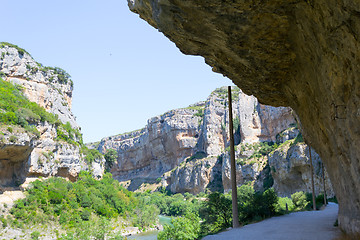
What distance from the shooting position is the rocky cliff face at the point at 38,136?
3516 centimetres

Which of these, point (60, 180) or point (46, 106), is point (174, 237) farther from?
point (46, 106)

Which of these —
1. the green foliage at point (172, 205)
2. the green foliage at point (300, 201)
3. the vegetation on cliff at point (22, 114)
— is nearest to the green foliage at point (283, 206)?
the green foliage at point (300, 201)

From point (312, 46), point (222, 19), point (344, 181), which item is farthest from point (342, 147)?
point (222, 19)

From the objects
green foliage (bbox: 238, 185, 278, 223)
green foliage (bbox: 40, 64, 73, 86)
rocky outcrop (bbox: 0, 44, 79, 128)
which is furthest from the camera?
green foliage (bbox: 40, 64, 73, 86)

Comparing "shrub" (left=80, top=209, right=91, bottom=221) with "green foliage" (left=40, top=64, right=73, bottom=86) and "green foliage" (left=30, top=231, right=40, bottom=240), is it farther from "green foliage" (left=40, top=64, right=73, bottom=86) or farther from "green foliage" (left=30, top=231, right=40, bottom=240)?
"green foliage" (left=40, top=64, right=73, bottom=86)

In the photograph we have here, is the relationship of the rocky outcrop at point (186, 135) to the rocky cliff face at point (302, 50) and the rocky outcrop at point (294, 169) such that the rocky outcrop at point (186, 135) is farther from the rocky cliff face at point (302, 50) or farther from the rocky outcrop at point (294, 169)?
the rocky cliff face at point (302, 50)

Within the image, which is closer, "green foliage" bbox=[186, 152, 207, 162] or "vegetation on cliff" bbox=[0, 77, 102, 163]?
"vegetation on cliff" bbox=[0, 77, 102, 163]

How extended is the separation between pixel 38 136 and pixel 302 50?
1511 inches

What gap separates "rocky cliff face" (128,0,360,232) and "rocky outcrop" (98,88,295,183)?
6315 centimetres

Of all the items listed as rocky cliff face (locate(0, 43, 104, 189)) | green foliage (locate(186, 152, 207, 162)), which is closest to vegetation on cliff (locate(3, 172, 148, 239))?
rocky cliff face (locate(0, 43, 104, 189))

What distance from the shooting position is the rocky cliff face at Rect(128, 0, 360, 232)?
5.44 metres

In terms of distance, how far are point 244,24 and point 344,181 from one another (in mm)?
5138

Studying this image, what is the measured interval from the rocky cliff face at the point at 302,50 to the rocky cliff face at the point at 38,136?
106ft

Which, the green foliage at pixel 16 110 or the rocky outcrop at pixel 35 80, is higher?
the rocky outcrop at pixel 35 80
